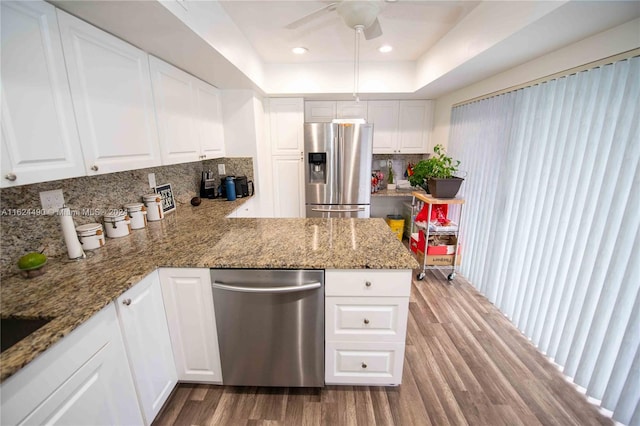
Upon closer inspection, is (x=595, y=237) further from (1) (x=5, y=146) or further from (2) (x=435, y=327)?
(1) (x=5, y=146)

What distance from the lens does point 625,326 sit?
130 cm

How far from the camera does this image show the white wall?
1.27 m

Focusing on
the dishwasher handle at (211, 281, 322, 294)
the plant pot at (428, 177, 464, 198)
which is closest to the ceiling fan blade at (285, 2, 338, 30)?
the dishwasher handle at (211, 281, 322, 294)

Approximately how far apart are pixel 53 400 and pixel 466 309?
267cm

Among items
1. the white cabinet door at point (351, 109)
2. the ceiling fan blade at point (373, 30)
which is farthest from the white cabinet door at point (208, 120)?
the white cabinet door at point (351, 109)

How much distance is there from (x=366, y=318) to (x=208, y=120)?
2266 mm

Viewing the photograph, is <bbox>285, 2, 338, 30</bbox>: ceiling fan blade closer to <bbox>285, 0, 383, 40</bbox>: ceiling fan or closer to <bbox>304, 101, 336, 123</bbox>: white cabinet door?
<bbox>285, 0, 383, 40</bbox>: ceiling fan

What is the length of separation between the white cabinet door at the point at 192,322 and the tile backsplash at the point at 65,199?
0.59m

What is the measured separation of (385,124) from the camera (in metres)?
3.61

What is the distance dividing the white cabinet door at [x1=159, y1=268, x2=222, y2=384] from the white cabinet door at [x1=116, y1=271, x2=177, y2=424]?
41 mm

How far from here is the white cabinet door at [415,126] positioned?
11.6ft

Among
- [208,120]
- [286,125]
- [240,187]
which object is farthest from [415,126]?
[208,120]

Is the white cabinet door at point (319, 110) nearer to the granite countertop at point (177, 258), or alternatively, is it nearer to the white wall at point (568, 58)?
the white wall at point (568, 58)

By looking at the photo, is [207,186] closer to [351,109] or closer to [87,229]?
[87,229]
